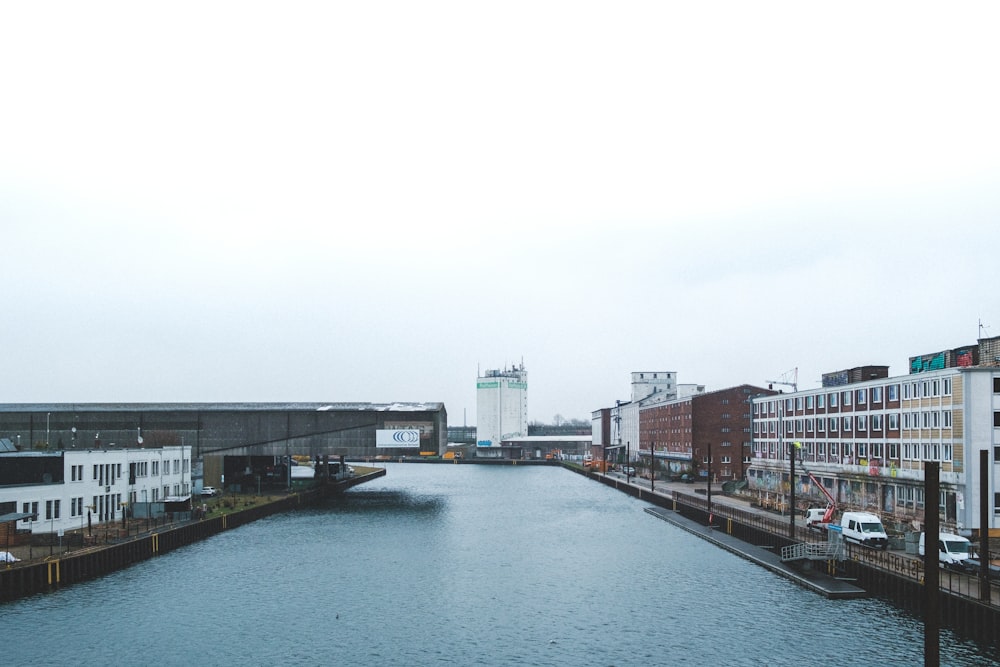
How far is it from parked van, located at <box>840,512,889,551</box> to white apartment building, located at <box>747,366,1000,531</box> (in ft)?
14.5

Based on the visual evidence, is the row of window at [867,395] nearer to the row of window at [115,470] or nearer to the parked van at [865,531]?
the parked van at [865,531]

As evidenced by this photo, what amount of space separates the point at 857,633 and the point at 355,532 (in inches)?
1979

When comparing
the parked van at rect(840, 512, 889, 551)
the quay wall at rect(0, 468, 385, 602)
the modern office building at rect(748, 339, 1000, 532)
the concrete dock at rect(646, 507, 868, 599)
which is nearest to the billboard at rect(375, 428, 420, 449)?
the quay wall at rect(0, 468, 385, 602)

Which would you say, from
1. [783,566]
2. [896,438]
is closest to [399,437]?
[896,438]

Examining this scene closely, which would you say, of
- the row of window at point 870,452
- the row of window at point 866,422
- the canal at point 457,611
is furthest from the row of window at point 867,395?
the canal at point 457,611

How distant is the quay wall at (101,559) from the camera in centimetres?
4700

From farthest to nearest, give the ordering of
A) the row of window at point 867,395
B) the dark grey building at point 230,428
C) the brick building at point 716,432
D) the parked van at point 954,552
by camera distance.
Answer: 1. the brick building at point 716,432
2. the dark grey building at point 230,428
3. the row of window at point 867,395
4. the parked van at point 954,552

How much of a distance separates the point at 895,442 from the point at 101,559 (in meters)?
59.3

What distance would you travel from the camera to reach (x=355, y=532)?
3115 inches

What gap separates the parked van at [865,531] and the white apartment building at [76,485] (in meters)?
54.9

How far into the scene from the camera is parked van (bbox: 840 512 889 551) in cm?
5325

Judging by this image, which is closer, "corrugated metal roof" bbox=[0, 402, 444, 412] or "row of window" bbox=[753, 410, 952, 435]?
"row of window" bbox=[753, 410, 952, 435]

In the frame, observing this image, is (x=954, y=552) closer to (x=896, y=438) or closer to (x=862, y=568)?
(x=862, y=568)

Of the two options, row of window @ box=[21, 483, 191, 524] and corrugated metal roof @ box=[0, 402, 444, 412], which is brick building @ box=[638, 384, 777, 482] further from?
row of window @ box=[21, 483, 191, 524]
